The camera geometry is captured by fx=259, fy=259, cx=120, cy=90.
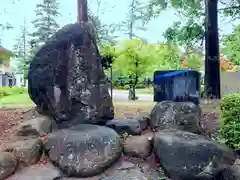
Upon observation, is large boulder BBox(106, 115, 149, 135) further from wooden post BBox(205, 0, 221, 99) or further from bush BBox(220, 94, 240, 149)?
wooden post BBox(205, 0, 221, 99)

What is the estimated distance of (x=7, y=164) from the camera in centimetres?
354

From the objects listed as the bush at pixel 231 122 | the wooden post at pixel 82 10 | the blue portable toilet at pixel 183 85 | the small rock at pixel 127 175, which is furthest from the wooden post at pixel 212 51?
the small rock at pixel 127 175

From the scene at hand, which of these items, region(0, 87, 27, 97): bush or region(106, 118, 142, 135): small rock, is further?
region(0, 87, 27, 97): bush

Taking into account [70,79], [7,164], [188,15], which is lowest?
[7,164]

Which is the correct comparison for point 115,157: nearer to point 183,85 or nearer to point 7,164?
point 7,164

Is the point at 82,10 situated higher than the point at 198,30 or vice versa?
the point at 82,10

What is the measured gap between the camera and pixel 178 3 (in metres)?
7.34

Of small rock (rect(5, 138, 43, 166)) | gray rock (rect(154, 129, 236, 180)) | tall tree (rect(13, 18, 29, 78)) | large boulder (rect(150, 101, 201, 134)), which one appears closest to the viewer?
gray rock (rect(154, 129, 236, 180))

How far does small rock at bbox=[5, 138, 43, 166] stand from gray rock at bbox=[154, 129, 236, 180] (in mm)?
1811

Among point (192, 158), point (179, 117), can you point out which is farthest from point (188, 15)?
point (192, 158)

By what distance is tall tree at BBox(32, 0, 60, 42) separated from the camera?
784 inches

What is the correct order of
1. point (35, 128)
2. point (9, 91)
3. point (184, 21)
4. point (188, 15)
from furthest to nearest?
point (9, 91) → point (184, 21) → point (188, 15) → point (35, 128)

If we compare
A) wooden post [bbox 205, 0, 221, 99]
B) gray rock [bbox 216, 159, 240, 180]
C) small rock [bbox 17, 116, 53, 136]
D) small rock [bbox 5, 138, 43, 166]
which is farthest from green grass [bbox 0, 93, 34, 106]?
gray rock [bbox 216, 159, 240, 180]

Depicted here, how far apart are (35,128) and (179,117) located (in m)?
2.47
